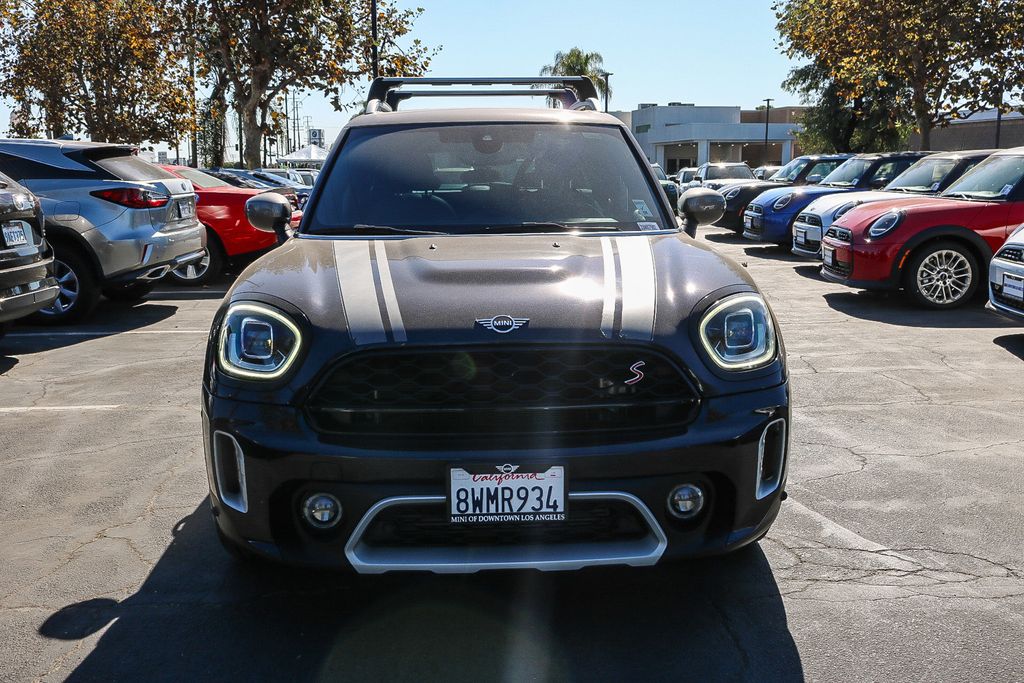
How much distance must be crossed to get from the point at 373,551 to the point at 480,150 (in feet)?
6.94

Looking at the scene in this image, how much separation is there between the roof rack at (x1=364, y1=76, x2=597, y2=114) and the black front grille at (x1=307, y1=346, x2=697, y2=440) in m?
2.78

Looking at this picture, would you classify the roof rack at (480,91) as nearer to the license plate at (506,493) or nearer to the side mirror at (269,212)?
the side mirror at (269,212)

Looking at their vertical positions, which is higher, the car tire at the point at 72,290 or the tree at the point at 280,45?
the tree at the point at 280,45

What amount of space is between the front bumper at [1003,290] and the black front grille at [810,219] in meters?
5.14

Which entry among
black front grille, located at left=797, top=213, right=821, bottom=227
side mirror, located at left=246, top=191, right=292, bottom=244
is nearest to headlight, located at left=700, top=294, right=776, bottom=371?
side mirror, located at left=246, top=191, right=292, bottom=244

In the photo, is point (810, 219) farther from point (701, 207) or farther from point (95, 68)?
point (95, 68)

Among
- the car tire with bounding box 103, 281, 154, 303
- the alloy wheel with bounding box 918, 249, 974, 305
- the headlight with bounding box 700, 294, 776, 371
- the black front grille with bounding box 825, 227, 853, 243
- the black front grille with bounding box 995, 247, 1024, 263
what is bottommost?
the car tire with bounding box 103, 281, 154, 303

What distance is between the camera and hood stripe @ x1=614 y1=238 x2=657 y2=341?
286cm

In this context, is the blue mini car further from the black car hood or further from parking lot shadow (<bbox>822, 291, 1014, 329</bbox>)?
the black car hood

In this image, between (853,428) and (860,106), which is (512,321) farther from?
(860,106)

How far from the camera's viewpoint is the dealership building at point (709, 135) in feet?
250

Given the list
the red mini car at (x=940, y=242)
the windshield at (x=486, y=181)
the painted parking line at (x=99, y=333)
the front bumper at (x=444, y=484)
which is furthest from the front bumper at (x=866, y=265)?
the front bumper at (x=444, y=484)

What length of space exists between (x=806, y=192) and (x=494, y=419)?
14056 mm

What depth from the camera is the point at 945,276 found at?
9586 mm
